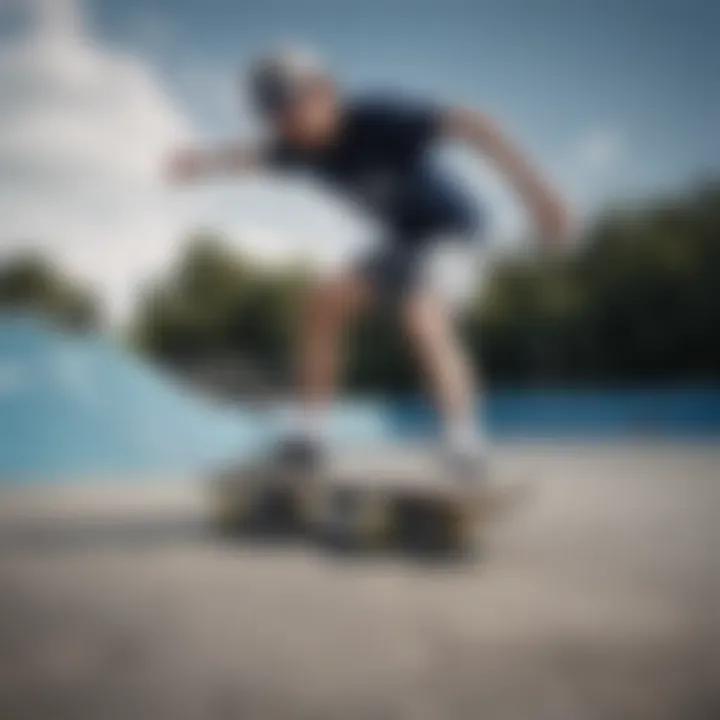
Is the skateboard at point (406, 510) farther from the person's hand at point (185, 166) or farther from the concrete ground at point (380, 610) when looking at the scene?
the person's hand at point (185, 166)

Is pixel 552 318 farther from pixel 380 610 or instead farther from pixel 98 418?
pixel 98 418

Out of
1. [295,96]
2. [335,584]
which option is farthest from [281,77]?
[335,584]

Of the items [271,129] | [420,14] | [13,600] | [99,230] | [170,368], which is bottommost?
[13,600]

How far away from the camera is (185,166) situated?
101 cm

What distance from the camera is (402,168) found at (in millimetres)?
986

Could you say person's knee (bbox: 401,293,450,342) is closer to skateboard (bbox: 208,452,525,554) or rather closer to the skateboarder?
the skateboarder

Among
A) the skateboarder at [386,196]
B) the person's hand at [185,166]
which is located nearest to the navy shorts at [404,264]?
the skateboarder at [386,196]

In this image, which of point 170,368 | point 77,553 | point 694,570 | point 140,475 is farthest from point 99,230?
point 694,570

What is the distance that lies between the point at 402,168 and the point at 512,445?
0.41 meters

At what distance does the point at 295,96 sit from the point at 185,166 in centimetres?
18

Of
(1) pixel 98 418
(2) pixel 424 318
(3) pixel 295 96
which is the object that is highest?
(3) pixel 295 96

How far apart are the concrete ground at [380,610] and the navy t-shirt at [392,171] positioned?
1.08ft

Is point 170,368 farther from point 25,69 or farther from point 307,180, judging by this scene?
point 25,69

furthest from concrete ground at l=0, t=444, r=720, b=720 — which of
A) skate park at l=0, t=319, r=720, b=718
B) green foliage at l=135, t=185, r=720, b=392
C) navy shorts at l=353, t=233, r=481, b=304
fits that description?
navy shorts at l=353, t=233, r=481, b=304
